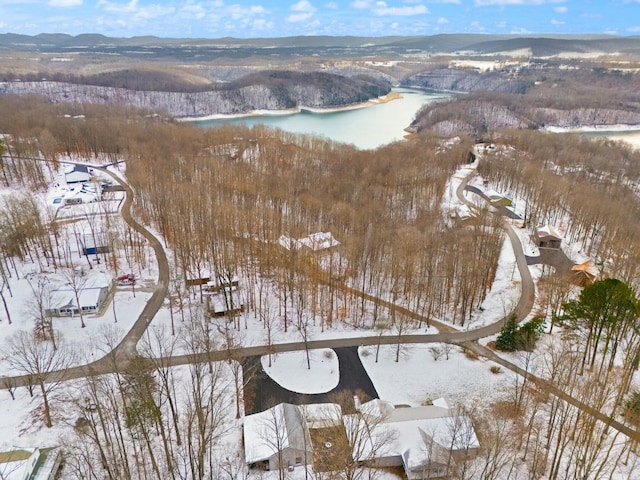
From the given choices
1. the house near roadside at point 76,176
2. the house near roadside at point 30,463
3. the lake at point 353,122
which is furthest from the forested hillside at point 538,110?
the house near roadside at point 30,463

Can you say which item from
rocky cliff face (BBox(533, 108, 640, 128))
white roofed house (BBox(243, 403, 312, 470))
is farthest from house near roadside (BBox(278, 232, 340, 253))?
rocky cliff face (BBox(533, 108, 640, 128))

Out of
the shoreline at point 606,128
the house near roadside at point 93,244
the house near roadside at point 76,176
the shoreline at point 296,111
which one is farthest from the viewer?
the shoreline at point 296,111

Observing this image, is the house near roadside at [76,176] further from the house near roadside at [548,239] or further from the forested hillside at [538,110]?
the forested hillside at [538,110]

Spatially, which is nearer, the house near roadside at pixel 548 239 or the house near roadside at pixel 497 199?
the house near roadside at pixel 548 239

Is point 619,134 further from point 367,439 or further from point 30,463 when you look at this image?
point 30,463

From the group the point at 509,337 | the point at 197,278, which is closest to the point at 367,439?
the point at 509,337
